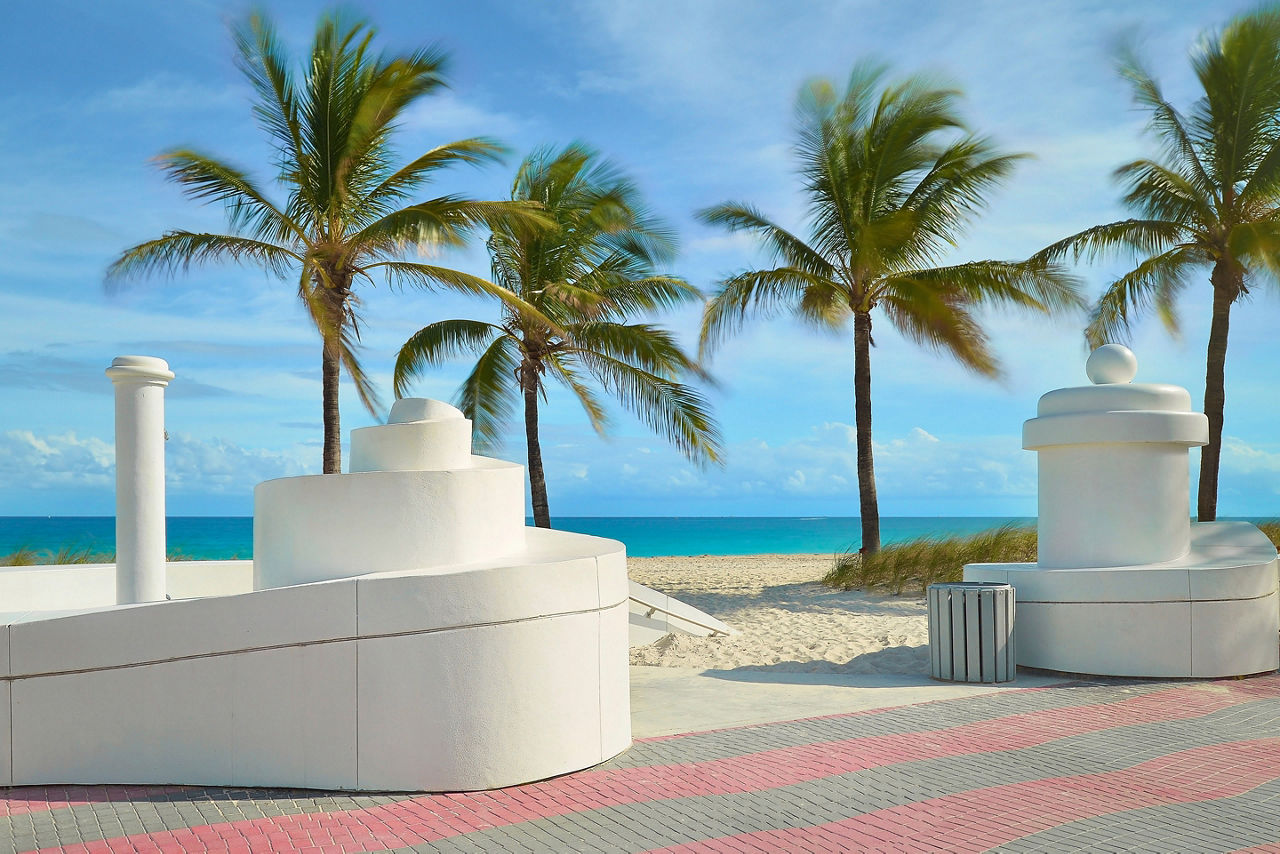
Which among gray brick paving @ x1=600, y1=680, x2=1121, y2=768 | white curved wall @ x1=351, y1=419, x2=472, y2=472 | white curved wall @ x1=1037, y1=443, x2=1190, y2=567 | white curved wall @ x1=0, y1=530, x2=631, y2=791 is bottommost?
gray brick paving @ x1=600, y1=680, x2=1121, y2=768

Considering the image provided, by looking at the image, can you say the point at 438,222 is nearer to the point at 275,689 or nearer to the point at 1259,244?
the point at 275,689

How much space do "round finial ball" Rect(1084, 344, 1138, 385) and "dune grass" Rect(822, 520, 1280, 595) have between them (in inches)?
271

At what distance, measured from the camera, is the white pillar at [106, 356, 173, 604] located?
792 centimetres

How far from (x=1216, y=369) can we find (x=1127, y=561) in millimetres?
10861

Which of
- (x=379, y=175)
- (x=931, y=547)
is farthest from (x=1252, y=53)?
(x=379, y=175)

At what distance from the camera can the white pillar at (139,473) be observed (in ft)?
26.0

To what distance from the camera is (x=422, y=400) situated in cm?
693

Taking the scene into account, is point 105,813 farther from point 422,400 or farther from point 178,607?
point 422,400

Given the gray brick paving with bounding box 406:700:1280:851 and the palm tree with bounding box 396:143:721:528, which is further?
the palm tree with bounding box 396:143:721:528

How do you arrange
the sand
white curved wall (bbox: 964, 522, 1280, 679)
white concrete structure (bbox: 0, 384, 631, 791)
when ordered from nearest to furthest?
white concrete structure (bbox: 0, 384, 631, 791)
white curved wall (bbox: 964, 522, 1280, 679)
the sand

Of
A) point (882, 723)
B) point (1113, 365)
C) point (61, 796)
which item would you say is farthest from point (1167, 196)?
point (61, 796)

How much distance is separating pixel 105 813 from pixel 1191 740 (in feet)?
21.7

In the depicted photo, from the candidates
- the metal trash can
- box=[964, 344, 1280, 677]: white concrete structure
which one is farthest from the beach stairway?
box=[964, 344, 1280, 677]: white concrete structure

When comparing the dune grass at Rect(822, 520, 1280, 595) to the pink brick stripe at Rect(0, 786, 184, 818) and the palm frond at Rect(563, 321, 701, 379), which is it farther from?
the pink brick stripe at Rect(0, 786, 184, 818)
